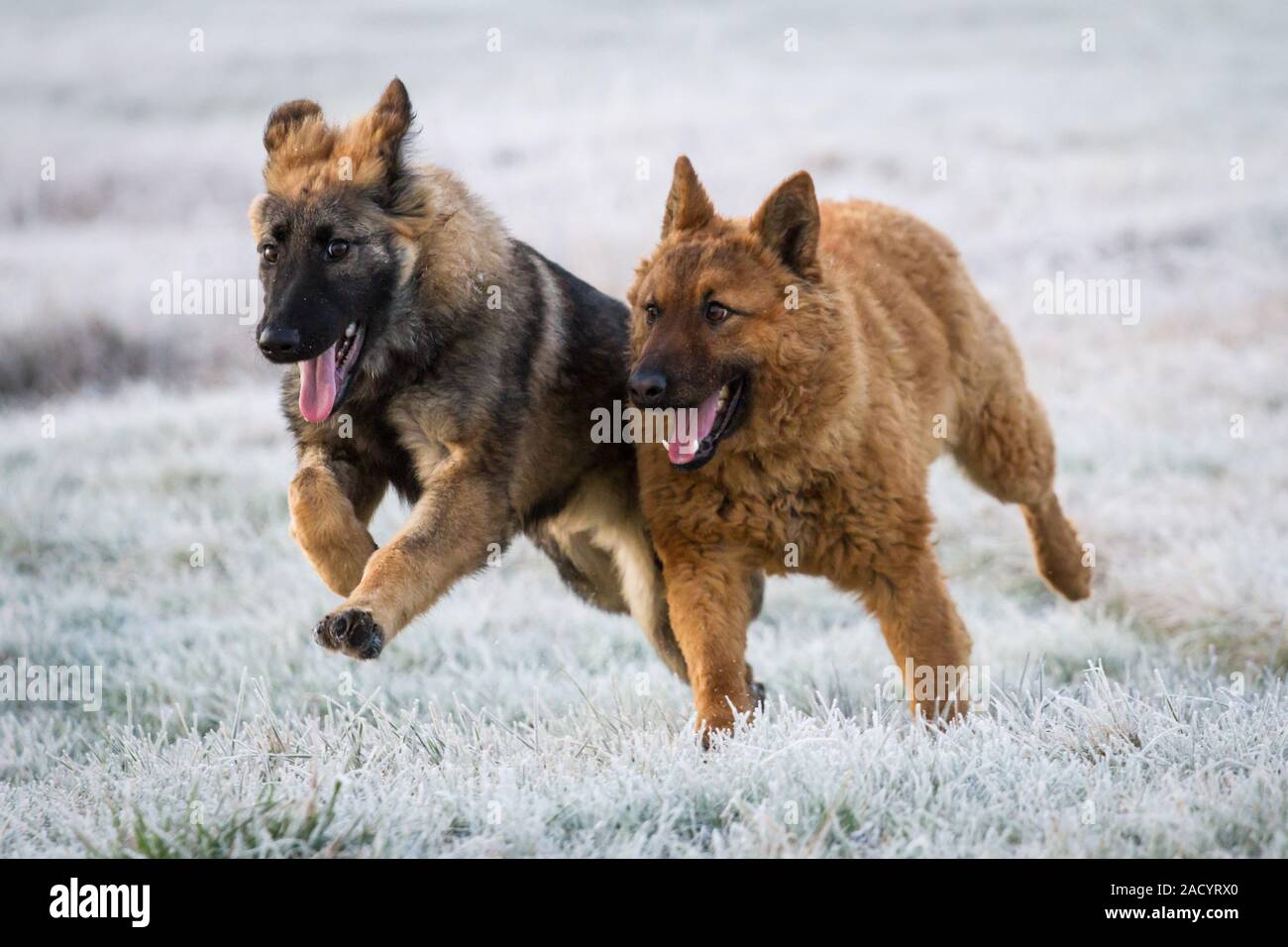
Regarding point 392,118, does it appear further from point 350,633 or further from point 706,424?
point 350,633

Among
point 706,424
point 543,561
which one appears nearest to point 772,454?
point 706,424

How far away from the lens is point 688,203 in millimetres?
5957

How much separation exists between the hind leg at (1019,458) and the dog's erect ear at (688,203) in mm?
1734

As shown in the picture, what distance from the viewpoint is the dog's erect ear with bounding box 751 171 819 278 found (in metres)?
5.66

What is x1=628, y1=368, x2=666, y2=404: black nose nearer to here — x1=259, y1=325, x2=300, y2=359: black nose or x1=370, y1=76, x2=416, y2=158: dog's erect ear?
x1=259, y1=325, x2=300, y2=359: black nose

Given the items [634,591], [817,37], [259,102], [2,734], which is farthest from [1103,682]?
[817,37]

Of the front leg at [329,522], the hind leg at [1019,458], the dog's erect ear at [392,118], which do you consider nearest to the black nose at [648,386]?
the front leg at [329,522]

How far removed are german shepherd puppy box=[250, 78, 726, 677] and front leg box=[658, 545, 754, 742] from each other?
2.23 feet

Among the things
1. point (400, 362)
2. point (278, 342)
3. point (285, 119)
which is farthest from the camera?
point (285, 119)

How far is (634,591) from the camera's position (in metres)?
6.67

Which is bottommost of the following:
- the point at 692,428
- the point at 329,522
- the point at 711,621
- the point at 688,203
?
the point at 711,621

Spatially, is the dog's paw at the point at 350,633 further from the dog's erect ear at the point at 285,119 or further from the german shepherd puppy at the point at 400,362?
the dog's erect ear at the point at 285,119

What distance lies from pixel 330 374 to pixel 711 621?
1.68 meters

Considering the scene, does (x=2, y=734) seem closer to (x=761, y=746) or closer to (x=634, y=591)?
(x=634, y=591)
